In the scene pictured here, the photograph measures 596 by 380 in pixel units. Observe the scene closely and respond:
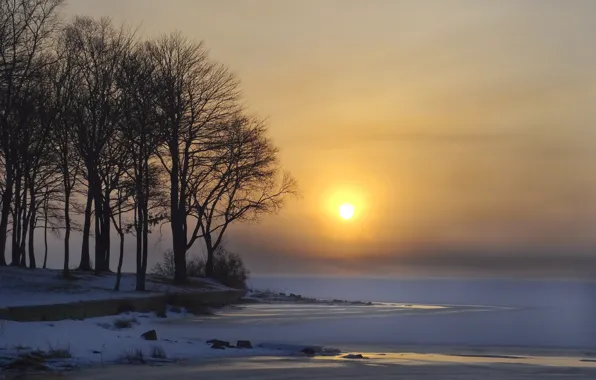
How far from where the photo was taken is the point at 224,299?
4625cm

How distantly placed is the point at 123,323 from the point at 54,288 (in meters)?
7.91

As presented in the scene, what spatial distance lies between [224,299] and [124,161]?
33.3 ft

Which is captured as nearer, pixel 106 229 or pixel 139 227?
pixel 139 227

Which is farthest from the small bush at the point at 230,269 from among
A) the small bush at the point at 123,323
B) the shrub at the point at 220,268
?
the small bush at the point at 123,323

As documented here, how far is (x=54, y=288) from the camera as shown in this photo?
32812 millimetres

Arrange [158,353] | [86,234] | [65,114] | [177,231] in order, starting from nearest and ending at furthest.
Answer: [158,353], [65,114], [86,234], [177,231]

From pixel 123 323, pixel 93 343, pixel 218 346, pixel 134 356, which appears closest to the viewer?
pixel 134 356

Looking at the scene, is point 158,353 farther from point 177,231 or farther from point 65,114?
point 177,231

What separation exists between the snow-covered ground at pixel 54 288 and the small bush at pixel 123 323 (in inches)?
98.7

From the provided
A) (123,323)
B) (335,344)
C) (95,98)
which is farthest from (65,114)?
(335,344)

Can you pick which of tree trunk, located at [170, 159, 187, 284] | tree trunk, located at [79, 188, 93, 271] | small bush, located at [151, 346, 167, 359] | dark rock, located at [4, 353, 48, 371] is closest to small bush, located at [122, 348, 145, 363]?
small bush, located at [151, 346, 167, 359]

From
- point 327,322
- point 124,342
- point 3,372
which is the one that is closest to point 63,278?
point 327,322

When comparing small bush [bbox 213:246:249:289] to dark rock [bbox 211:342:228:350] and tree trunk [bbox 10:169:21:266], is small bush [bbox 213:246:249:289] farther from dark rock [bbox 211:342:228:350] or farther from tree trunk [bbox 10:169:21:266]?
dark rock [bbox 211:342:228:350]

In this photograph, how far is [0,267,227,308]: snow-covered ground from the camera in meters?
29.5
